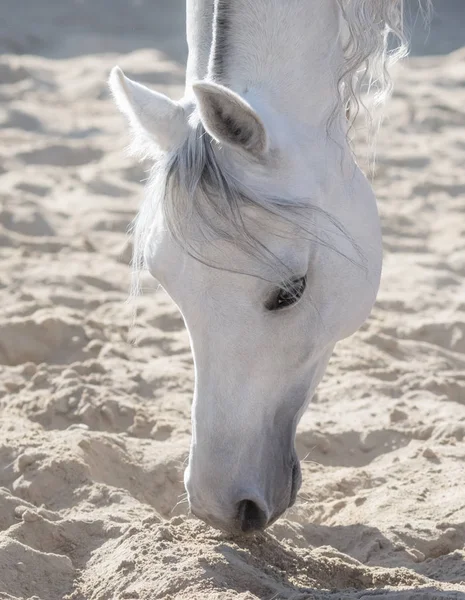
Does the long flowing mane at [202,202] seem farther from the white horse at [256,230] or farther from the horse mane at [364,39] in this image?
the horse mane at [364,39]

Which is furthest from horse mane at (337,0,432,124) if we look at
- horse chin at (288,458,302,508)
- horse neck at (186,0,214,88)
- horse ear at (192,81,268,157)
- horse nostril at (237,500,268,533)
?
horse nostril at (237,500,268,533)

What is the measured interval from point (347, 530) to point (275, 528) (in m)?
0.20

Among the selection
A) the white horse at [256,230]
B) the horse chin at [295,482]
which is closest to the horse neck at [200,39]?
the white horse at [256,230]

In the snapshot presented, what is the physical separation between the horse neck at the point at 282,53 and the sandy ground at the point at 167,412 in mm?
Result: 1037

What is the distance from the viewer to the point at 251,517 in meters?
2.05

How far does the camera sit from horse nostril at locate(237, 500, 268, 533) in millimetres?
2045

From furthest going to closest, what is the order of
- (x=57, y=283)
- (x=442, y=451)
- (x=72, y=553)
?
1. (x=57, y=283)
2. (x=442, y=451)
3. (x=72, y=553)

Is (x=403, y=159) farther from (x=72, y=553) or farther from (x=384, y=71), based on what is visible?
(x=72, y=553)

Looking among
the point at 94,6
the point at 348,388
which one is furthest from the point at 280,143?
the point at 94,6

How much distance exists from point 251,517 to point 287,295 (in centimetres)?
48

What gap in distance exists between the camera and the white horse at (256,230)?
6.70 ft

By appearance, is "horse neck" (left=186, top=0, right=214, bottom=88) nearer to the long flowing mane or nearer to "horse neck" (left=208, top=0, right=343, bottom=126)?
"horse neck" (left=208, top=0, right=343, bottom=126)

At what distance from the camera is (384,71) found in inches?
101

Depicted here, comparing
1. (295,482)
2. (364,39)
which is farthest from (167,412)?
(364,39)
